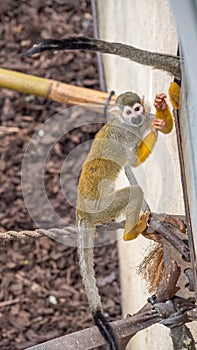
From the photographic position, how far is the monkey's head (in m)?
1.70

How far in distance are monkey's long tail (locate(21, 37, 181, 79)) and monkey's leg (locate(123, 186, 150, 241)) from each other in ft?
1.09

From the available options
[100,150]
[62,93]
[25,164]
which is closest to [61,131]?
[25,164]

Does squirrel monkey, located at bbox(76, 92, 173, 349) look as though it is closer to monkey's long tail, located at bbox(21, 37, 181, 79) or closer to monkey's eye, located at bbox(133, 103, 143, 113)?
monkey's eye, located at bbox(133, 103, 143, 113)

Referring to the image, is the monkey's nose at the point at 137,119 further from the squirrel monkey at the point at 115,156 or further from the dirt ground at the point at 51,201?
the dirt ground at the point at 51,201

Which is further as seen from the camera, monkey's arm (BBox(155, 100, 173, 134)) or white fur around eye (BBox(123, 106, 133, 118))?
white fur around eye (BBox(123, 106, 133, 118))

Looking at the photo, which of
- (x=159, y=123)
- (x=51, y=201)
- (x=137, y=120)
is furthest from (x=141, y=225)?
(x=51, y=201)

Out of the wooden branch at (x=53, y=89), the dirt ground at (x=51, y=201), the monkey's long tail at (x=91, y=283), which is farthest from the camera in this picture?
the dirt ground at (x=51, y=201)

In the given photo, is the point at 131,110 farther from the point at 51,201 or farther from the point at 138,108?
the point at 51,201

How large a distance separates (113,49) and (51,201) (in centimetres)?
178

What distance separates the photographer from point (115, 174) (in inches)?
67.8

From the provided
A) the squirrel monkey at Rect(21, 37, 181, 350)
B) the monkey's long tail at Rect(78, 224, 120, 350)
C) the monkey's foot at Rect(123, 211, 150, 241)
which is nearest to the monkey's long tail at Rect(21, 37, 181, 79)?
the squirrel monkey at Rect(21, 37, 181, 350)

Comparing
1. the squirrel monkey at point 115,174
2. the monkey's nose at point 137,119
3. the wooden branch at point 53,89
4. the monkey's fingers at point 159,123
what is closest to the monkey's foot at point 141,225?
the squirrel monkey at point 115,174

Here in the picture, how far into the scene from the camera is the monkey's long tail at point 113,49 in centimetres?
121

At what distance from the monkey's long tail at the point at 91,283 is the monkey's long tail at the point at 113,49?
1.54ft
